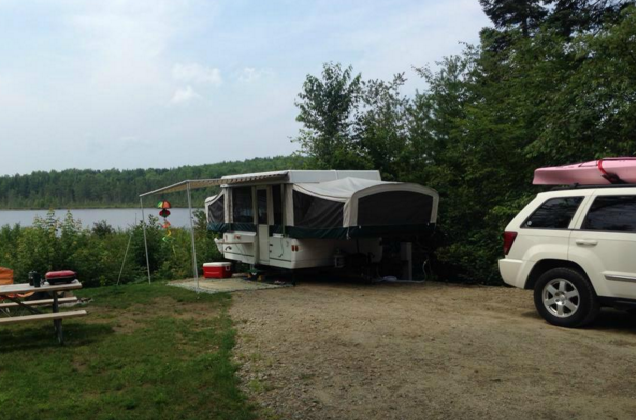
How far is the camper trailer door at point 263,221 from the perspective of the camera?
1154 cm

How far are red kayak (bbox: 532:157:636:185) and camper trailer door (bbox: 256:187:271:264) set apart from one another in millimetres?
5584

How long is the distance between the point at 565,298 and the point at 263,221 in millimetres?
6429

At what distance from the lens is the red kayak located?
664 cm

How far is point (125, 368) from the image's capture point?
531cm

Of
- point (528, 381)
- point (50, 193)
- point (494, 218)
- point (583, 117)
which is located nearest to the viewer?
point (528, 381)

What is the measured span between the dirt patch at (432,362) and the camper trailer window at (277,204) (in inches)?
115

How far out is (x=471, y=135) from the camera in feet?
39.5

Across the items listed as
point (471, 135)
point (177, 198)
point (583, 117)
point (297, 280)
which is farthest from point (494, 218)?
point (177, 198)

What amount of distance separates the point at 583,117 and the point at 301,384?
22.4ft

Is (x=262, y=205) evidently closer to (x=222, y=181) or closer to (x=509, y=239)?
Result: (x=222, y=181)

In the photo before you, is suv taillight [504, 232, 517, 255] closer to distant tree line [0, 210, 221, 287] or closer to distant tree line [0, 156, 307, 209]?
distant tree line [0, 210, 221, 287]

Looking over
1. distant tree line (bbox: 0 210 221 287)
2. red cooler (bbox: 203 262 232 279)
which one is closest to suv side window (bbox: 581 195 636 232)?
red cooler (bbox: 203 262 232 279)

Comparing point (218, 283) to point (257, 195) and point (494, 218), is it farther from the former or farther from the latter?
point (494, 218)

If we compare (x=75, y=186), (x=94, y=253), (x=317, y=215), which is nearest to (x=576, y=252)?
(x=317, y=215)
